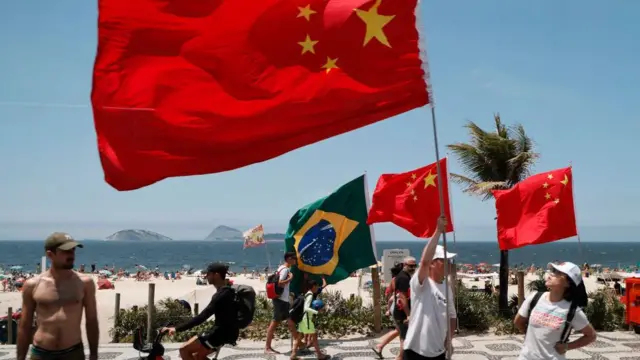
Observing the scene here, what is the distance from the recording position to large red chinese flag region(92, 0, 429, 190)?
5.13 meters

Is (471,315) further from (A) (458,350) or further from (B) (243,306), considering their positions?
(B) (243,306)

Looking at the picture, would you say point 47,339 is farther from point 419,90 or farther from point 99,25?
point 419,90

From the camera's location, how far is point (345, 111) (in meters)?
5.19

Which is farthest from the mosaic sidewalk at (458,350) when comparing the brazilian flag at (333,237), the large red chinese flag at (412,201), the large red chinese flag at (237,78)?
the large red chinese flag at (237,78)

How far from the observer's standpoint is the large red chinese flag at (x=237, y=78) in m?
5.13

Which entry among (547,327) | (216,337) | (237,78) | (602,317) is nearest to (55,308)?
(216,337)

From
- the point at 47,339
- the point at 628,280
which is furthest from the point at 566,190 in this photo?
the point at 47,339

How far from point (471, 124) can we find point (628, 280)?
7026 mm

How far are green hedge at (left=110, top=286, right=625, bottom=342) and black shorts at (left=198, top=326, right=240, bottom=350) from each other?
633cm

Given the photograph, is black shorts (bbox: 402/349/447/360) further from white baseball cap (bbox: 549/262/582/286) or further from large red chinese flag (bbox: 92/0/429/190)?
large red chinese flag (bbox: 92/0/429/190)

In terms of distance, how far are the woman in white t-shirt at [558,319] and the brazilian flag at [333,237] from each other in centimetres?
691

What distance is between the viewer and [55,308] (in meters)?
4.77

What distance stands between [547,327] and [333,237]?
755 cm

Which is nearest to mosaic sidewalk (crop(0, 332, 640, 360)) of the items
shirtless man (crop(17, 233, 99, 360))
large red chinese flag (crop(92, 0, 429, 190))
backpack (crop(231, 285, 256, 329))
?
backpack (crop(231, 285, 256, 329))
